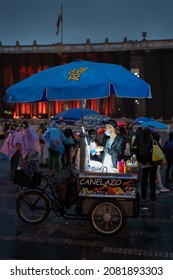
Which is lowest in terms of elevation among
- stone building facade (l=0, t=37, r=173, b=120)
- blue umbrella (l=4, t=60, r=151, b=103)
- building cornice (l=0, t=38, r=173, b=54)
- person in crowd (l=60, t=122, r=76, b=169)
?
person in crowd (l=60, t=122, r=76, b=169)

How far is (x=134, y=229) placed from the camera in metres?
6.93

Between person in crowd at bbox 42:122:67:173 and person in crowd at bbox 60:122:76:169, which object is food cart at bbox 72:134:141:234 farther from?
person in crowd at bbox 60:122:76:169

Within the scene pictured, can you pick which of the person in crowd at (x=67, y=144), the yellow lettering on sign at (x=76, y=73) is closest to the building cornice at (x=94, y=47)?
the person in crowd at (x=67, y=144)

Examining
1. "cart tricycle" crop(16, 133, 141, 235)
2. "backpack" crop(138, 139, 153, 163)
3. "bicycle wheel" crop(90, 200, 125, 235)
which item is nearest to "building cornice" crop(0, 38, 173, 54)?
"backpack" crop(138, 139, 153, 163)

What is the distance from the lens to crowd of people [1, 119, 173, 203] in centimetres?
686


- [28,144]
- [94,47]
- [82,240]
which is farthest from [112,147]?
[94,47]

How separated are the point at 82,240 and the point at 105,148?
1538mm

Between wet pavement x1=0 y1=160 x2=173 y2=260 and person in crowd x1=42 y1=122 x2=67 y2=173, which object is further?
person in crowd x1=42 y1=122 x2=67 y2=173

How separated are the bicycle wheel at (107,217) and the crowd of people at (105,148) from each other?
66 cm

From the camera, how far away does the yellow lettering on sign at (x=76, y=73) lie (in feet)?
21.2

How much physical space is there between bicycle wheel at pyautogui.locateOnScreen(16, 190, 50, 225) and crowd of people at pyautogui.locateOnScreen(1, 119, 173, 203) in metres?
0.54

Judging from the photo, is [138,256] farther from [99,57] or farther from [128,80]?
[99,57]
